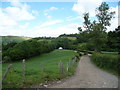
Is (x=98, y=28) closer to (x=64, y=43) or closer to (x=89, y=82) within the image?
(x=89, y=82)

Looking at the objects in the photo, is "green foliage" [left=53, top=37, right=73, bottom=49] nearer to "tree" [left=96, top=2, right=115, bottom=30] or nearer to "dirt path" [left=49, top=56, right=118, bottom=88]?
"tree" [left=96, top=2, right=115, bottom=30]

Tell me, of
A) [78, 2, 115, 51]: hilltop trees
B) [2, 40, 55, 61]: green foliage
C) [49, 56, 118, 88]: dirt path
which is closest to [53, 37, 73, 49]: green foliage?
[2, 40, 55, 61]: green foliage

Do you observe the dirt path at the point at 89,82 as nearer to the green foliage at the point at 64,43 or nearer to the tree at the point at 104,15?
the tree at the point at 104,15

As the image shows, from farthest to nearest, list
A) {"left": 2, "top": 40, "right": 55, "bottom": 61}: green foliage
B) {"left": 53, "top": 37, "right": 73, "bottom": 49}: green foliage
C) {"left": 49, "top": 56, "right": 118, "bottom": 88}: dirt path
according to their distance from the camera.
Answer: {"left": 53, "top": 37, "right": 73, "bottom": 49}: green foliage
{"left": 2, "top": 40, "right": 55, "bottom": 61}: green foliage
{"left": 49, "top": 56, "right": 118, "bottom": 88}: dirt path

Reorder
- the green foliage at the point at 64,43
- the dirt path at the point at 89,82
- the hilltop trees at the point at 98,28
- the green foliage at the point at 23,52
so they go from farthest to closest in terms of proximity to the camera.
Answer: the green foliage at the point at 64,43 → the green foliage at the point at 23,52 → the hilltop trees at the point at 98,28 → the dirt path at the point at 89,82

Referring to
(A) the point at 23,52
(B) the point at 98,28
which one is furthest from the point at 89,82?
(A) the point at 23,52

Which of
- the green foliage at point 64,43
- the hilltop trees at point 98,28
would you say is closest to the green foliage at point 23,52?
the hilltop trees at point 98,28

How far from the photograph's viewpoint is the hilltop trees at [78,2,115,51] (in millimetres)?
34103

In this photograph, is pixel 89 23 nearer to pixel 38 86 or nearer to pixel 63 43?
pixel 38 86

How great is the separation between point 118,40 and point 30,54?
30.5 meters

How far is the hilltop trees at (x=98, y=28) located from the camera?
34.1 m

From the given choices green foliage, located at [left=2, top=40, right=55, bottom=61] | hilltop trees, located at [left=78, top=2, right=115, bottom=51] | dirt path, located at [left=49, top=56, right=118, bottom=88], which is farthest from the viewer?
green foliage, located at [left=2, top=40, right=55, bottom=61]

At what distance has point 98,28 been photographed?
112ft

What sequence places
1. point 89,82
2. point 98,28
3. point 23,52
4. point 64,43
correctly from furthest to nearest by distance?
point 64,43 → point 23,52 → point 98,28 → point 89,82
